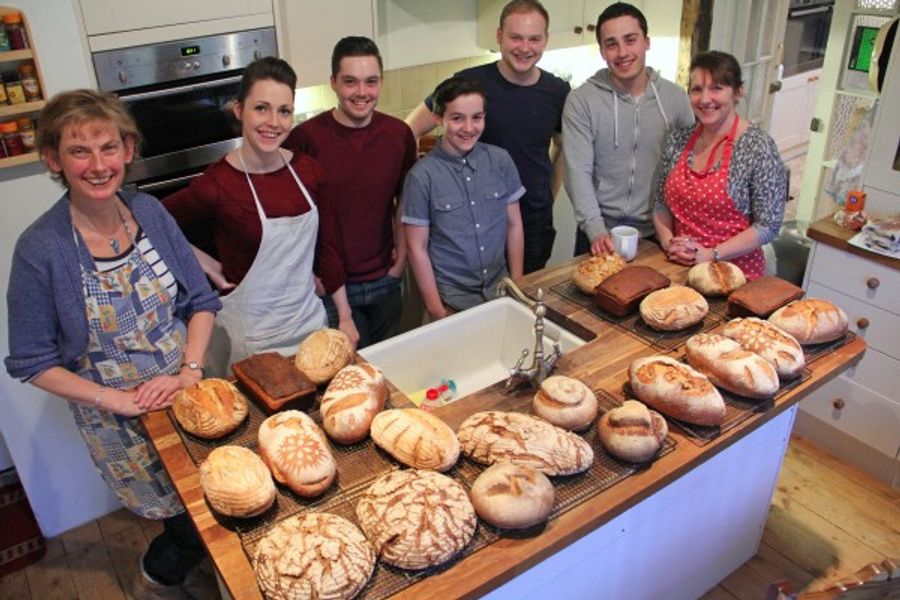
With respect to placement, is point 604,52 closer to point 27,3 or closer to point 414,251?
point 414,251

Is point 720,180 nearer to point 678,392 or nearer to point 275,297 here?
point 678,392

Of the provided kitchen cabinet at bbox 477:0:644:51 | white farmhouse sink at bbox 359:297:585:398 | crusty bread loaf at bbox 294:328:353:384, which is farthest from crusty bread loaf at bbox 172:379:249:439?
kitchen cabinet at bbox 477:0:644:51

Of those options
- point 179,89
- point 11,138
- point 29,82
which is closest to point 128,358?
point 11,138

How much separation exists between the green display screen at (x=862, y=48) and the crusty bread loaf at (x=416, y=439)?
283 cm

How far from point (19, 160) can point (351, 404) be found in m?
1.27

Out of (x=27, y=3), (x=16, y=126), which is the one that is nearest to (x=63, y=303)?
(x=16, y=126)

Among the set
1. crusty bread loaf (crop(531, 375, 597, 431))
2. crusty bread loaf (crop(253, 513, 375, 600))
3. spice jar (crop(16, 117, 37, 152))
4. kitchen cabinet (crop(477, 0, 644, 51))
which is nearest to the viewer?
crusty bread loaf (crop(253, 513, 375, 600))

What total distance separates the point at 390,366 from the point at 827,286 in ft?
5.58

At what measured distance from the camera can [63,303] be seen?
1.62 m

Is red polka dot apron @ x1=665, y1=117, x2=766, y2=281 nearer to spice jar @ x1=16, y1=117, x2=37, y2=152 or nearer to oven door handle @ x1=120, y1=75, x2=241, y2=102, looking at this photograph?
oven door handle @ x1=120, y1=75, x2=241, y2=102

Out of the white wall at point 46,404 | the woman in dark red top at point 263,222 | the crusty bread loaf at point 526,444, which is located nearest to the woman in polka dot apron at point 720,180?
the crusty bread loaf at point 526,444

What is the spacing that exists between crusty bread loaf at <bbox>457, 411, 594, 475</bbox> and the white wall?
4.93 feet

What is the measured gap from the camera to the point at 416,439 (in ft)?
4.70

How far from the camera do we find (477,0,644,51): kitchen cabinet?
359cm
